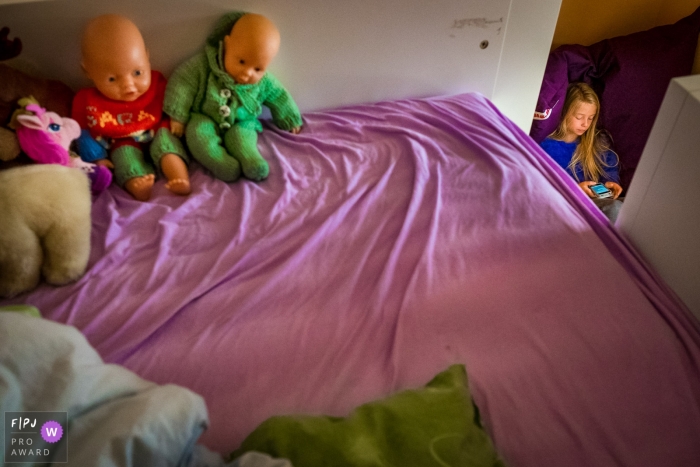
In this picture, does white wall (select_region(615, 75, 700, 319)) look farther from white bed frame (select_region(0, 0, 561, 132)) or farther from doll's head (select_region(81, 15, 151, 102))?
doll's head (select_region(81, 15, 151, 102))

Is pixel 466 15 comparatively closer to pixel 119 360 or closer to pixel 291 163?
pixel 291 163

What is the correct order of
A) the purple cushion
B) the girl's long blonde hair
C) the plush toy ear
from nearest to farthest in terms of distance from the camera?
the plush toy ear → the purple cushion → the girl's long blonde hair

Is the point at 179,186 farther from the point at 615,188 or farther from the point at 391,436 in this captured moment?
the point at 615,188

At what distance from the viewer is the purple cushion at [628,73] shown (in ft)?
5.20

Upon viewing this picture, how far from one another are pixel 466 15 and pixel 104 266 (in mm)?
1085

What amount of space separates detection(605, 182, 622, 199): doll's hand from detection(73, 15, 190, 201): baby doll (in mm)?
1381

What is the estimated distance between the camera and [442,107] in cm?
137

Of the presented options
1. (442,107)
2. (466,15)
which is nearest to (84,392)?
(442,107)

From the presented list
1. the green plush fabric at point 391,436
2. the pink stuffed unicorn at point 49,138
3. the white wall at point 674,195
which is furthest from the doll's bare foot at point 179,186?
the white wall at point 674,195

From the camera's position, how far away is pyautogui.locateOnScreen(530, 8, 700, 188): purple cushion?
159cm

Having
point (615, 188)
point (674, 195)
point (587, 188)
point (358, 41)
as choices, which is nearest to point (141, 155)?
point (358, 41)

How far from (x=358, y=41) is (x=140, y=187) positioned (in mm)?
665

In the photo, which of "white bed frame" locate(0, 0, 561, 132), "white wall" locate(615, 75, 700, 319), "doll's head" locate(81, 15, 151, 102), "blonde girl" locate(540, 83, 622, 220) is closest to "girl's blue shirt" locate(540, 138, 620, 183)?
"blonde girl" locate(540, 83, 622, 220)

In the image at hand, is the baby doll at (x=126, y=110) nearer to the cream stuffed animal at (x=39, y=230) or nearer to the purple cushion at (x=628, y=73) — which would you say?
the cream stuffed animal at (x=39, y=230)
